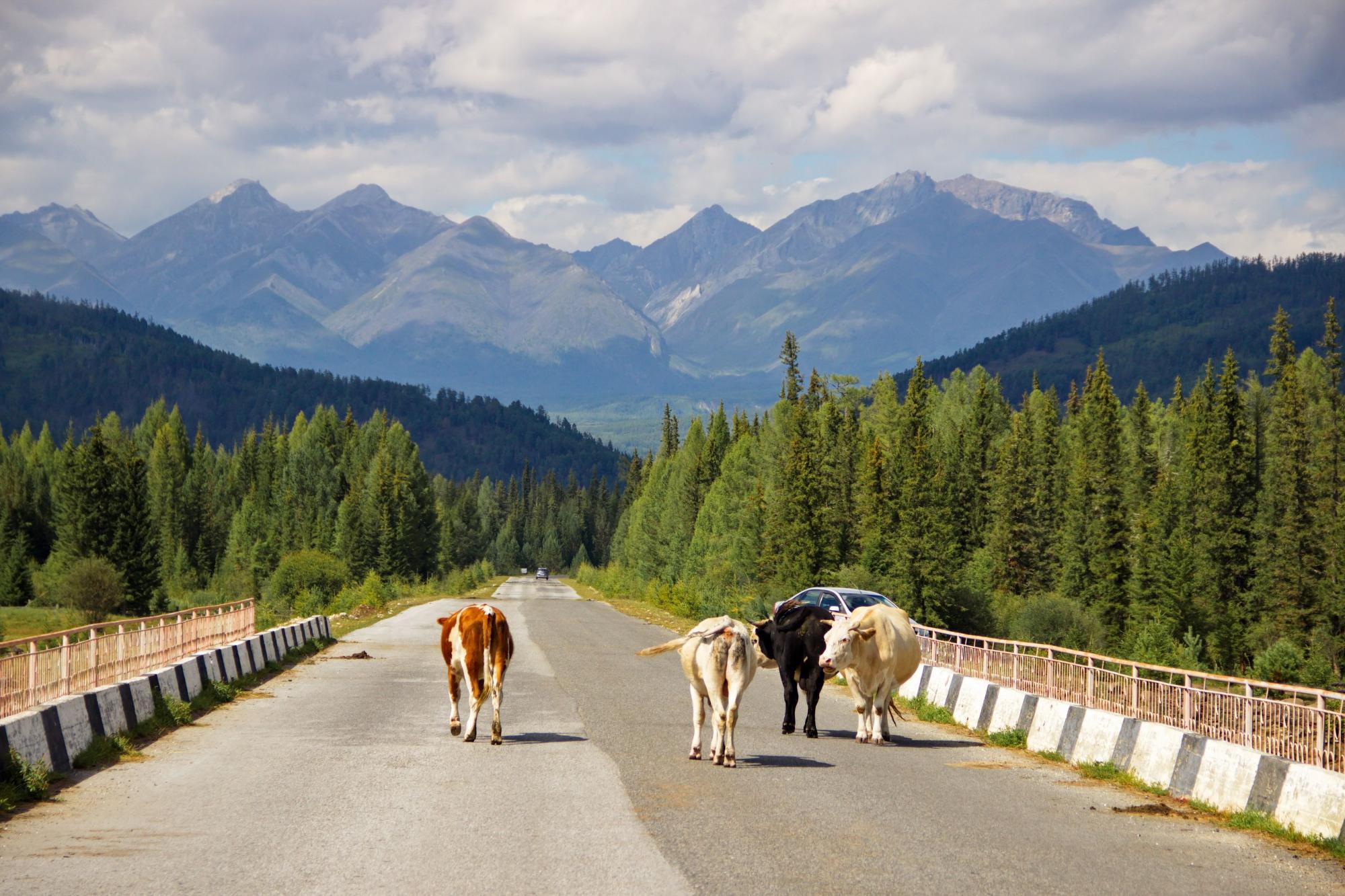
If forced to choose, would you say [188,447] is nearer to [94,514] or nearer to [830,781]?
[94,514]

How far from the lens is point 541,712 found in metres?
20.8

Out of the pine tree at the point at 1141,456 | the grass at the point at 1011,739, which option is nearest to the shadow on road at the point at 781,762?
the grass at the point at 1011,739

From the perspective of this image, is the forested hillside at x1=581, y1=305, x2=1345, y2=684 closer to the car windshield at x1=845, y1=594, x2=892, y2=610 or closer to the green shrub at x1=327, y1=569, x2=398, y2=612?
the green shrub at x1=327, y1=569, x2=398, y2=612

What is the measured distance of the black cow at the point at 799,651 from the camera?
1934 cm

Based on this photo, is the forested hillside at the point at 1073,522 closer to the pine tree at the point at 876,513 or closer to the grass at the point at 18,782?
the pine tree at the point at 876,513

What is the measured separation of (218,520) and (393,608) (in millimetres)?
97813

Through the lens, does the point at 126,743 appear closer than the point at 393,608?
Yes

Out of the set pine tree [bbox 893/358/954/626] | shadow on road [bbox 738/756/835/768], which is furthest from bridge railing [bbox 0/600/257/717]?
pine tree [bbox 893/358/954/626]

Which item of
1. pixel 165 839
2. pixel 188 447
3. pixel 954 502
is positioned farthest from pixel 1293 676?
pixel 188 447

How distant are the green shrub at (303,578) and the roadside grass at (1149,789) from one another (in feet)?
259

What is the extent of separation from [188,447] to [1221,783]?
184812mm

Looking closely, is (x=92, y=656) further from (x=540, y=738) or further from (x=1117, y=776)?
(x=1117, y=776)

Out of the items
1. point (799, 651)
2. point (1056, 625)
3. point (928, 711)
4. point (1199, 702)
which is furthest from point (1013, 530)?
point (1199, 702)

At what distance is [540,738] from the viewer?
17562mm
